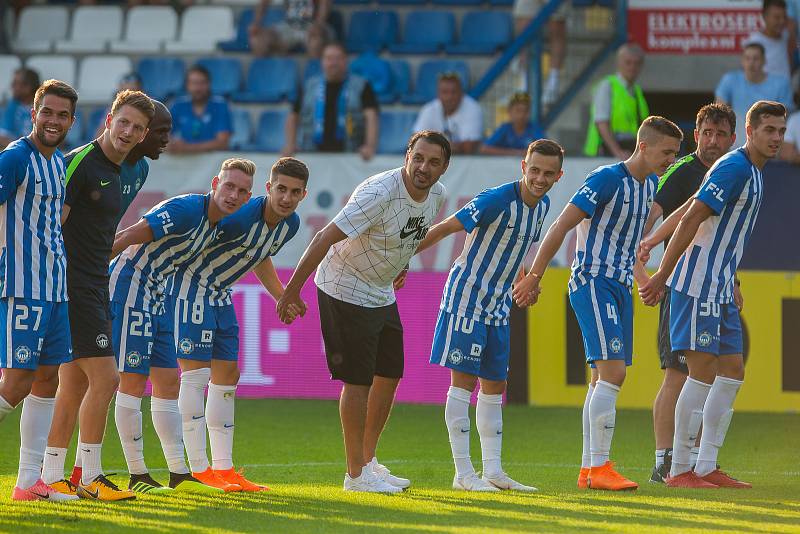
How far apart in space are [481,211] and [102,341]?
83.3 inches

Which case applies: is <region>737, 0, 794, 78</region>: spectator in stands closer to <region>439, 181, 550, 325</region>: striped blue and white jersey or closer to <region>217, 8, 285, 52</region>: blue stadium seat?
<region>217, 8, 285, 52</region>: blue stadium seat

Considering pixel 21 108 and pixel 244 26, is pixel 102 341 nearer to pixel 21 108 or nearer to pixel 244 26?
pixel 21 108

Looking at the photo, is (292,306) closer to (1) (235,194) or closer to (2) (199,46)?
(1) (235,194)

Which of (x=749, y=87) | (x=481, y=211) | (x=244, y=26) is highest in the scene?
(x=244, y=26)

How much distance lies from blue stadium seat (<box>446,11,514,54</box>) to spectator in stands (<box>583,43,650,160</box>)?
3.14 m

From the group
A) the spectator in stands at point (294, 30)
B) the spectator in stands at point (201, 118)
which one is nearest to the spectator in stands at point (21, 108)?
the spectator in stands at point (201, 118)

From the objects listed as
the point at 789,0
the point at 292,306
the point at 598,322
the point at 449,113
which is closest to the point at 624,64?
the point at 449,113

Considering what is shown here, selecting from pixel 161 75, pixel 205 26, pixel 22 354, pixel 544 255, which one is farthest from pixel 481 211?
pixel 205 26

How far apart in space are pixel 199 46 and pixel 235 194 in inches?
406

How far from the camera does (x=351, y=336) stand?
702 cm

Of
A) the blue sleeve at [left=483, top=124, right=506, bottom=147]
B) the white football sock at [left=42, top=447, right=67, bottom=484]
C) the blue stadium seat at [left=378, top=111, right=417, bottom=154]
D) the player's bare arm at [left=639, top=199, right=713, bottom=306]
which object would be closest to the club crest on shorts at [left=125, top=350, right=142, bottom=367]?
the white football sock at [left=42, top=447, right=67, bottom=484]

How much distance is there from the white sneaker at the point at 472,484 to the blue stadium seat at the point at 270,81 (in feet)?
29.3

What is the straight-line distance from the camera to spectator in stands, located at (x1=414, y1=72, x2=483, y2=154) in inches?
519

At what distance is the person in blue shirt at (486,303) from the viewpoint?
7.14 metres
